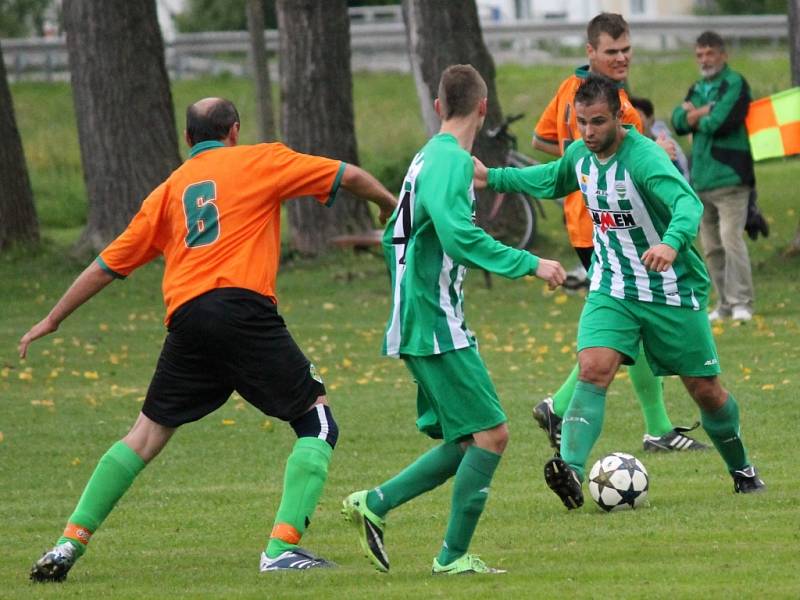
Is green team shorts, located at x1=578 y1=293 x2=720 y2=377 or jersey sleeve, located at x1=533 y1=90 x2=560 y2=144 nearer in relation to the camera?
green team shorts, located at x1=578 y1=293 x2=720 y2=377

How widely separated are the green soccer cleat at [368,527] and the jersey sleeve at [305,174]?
120 cm

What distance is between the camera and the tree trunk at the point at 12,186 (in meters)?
21.6

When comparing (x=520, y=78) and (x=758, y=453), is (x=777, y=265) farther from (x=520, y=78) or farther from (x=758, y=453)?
(x=520, y=78)

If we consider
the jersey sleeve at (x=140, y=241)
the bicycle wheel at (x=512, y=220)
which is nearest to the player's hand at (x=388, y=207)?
the jersey sleeve at (x=140, y=241)

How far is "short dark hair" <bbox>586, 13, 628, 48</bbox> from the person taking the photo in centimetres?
852

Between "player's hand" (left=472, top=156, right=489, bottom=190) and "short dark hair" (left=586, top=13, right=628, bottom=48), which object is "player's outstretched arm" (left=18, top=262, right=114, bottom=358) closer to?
"player's hand" (left=472, top=156, right=489, bottom=190)

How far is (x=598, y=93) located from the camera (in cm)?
713

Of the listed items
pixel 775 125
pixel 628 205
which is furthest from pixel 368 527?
pixel 775 125

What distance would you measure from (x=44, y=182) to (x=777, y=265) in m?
16.4

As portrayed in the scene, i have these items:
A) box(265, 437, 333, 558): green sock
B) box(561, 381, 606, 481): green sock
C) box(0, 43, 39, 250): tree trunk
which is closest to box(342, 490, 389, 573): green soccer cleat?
box(265, 437, 333, 558): green sock

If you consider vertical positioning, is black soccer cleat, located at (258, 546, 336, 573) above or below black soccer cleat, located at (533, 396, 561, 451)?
above

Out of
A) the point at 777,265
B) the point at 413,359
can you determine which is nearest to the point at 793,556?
the point at 413,359

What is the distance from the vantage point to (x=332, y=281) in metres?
19.3

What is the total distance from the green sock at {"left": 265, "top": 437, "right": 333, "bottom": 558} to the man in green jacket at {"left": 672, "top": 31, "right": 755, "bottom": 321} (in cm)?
806
